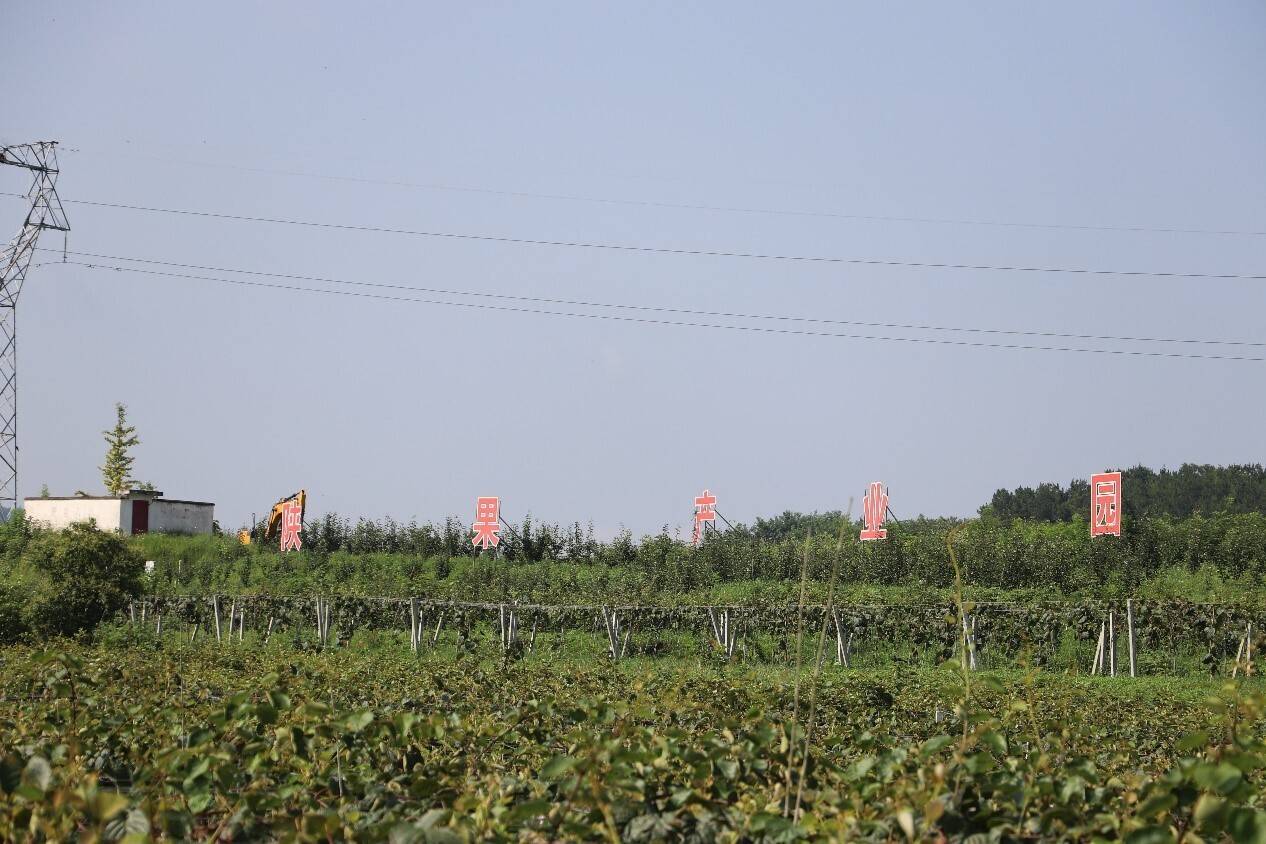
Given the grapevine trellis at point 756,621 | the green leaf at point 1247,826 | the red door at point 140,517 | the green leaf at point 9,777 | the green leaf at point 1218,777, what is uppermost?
the red door at point 140,517

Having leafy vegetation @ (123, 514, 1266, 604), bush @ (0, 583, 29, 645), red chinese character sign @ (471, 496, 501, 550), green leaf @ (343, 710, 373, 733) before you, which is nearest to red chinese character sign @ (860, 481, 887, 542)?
leafy vegetation @ (123, 514, 1266, 604)

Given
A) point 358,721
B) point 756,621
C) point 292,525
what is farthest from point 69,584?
point 358,721

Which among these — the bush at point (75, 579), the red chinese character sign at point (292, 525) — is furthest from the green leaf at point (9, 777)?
the red chinese character sign at point (292, 525)

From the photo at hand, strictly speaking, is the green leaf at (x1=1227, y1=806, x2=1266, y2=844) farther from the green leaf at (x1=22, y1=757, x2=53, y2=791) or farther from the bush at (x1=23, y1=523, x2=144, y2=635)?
the bush at (x1=23, y1=523, x2=144, y2=635)

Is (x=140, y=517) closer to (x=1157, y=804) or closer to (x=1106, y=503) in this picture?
(x=1106, y=503)

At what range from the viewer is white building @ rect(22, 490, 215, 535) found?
28375mm

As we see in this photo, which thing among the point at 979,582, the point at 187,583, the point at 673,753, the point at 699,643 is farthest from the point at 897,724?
the point at 187,583

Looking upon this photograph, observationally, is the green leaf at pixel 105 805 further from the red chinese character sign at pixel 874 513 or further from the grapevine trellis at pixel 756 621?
the red chinese character sign at pixel 874 513

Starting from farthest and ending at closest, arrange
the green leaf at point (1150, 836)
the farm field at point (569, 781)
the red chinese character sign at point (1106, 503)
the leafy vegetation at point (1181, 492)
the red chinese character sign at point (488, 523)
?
1. the leafy vegetation at point (1181, 492)
2. the red chinese character sign at point (488, 523)
3. the red chinese character sign at point (1106, 503)
4. the farm field at point (569, 781)
5. the green leaf at point (1150, 836)

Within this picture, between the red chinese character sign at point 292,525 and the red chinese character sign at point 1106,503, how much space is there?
16843 millimetres

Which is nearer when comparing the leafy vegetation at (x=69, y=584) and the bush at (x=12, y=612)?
the bush at (x=12, y=612)

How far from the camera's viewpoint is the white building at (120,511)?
28375mm

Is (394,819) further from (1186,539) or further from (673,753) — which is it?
(1186,539)

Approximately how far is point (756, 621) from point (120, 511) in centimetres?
1784
